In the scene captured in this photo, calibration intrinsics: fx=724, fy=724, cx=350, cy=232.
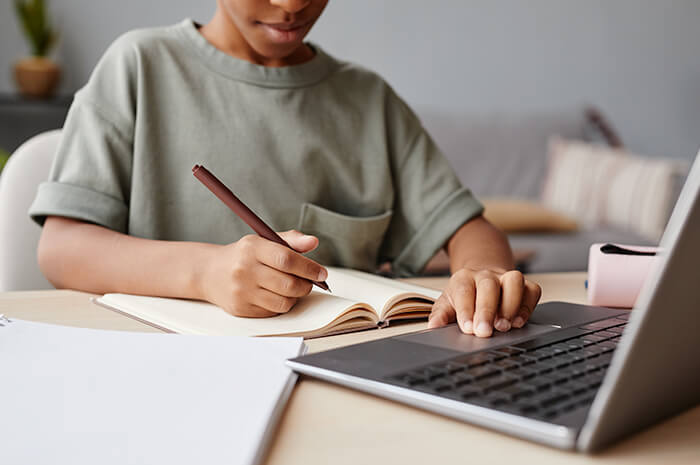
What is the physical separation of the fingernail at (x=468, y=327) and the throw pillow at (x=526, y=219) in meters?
2.30

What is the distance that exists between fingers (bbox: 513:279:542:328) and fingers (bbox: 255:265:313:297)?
188 millimetres

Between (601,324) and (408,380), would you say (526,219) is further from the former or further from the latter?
(408,380)

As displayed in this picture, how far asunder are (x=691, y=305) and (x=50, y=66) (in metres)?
3.27

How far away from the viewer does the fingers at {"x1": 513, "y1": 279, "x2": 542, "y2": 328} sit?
59 cm

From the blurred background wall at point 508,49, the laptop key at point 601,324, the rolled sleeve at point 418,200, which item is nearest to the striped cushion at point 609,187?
the blurred background wall at point 508,49

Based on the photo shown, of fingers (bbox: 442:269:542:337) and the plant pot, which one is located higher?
fingers (bbox: 442:269:542:337)

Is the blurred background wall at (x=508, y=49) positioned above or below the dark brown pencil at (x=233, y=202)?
below

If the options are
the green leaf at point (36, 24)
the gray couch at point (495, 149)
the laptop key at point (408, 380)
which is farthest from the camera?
the gray couch at point (495, 149)

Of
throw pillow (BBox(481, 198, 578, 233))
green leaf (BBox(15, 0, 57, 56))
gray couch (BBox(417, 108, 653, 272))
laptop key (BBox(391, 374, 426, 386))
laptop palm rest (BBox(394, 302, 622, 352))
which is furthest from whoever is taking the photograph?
gray couch (BBox(417, 108, 653, 272))

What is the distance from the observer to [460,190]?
→ 3.39 feet

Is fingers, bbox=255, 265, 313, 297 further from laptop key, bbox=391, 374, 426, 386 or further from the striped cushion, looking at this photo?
the striped cushion

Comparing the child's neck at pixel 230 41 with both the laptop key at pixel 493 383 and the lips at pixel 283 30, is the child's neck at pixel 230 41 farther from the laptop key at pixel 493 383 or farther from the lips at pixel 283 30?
the laptop key at pixel 493 383

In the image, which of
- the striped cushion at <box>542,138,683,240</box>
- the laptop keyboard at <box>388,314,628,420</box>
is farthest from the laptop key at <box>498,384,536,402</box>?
the striped cushion at <box>542,138,683,240</box>

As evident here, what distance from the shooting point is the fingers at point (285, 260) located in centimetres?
61
